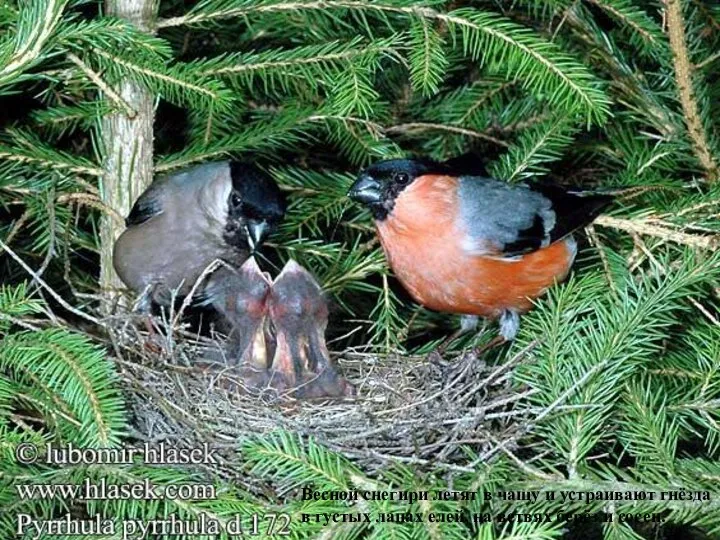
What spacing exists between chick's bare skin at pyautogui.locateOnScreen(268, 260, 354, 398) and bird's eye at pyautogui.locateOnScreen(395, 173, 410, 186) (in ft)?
1.21

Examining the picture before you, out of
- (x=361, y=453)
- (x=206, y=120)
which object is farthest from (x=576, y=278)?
(x=206, y=120)

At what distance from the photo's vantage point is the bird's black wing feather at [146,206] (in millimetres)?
3199

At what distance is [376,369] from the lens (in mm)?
3297

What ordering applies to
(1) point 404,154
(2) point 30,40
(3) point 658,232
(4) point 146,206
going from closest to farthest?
1. (2) point 30,40
2. (3) point 658,232
3. (4) point 146,206
4. (1) point 404,154

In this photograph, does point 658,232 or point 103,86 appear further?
point 658,232

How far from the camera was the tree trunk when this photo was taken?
300 centimetres

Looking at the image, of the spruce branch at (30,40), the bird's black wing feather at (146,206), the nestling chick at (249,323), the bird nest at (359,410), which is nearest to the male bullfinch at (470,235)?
the bird nest at (359,410)

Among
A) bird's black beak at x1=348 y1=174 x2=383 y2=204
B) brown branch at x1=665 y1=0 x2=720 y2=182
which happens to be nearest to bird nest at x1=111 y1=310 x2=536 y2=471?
bird's black beak at x1=348 y1=174 x2=383 y2=204

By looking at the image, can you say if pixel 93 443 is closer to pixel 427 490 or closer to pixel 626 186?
pixel 427 490

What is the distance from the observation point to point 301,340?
3.17m

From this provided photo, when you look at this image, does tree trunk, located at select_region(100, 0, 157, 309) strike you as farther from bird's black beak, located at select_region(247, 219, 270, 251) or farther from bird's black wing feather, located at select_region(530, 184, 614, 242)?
bird's black wing feather, located at select_region(530, 184, 614, 242)

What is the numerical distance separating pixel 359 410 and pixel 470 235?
661 mm

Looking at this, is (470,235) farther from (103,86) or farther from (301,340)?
(103,86)

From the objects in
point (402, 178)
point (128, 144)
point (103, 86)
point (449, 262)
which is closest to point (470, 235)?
point (449, 262)
